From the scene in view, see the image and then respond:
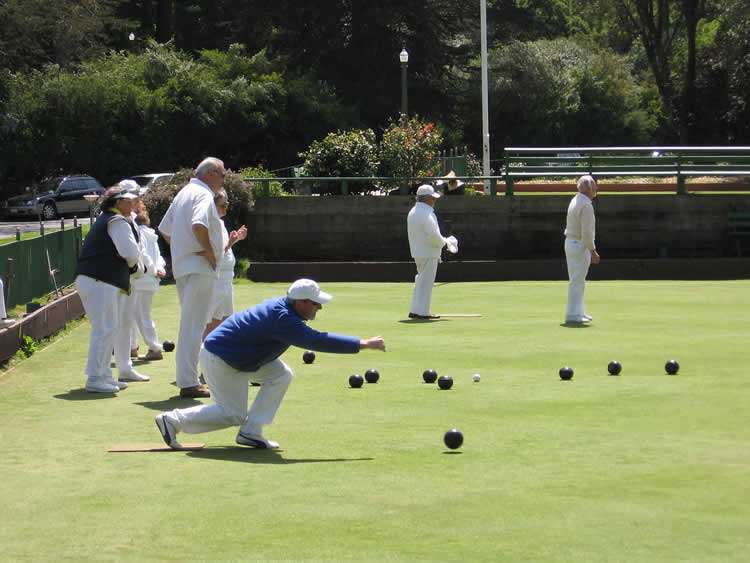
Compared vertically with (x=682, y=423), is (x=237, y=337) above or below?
above

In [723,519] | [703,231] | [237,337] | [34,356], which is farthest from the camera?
[703,231]

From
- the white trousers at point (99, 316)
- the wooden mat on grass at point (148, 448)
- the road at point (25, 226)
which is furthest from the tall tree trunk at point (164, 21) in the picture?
the wooden mat on grass at point (148, 448)

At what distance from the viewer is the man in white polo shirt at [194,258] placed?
9375 mm

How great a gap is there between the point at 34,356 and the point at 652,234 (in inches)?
615

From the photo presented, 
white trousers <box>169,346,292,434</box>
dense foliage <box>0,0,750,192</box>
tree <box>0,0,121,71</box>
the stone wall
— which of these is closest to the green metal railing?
the stone wall

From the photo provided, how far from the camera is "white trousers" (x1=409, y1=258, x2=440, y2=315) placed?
51.2 feet

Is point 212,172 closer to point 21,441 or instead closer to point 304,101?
point 21,441

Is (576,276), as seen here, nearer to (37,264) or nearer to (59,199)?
(37,264)

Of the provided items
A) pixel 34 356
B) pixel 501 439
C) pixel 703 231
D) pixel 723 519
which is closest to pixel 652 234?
pixel 703 231

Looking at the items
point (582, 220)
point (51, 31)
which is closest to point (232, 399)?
point (582, 220)

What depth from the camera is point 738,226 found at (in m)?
24.3

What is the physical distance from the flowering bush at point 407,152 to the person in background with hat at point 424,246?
989 centimetres

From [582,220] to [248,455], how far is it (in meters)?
8.81

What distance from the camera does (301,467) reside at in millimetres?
6848
